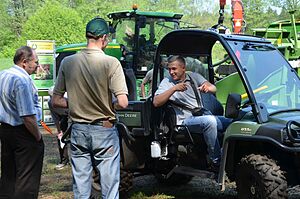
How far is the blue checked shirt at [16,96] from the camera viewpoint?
491cm

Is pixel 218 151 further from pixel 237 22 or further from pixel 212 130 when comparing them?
pixel 237 22

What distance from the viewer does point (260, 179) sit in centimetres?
462

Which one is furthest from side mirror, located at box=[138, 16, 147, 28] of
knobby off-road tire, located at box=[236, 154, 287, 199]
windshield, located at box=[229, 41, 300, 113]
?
knobby off-road tire, located at box=[236, 154, 287, 199]

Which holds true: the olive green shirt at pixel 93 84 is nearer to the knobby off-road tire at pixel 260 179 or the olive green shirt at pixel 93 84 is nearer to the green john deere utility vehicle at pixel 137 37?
the knobby off-road tire at pixel 260 179

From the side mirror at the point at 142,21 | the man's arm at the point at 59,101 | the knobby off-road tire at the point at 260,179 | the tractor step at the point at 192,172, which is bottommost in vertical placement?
the tractor step at the point at 192,172

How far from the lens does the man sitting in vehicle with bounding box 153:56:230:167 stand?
17.5 feet

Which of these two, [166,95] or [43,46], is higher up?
[166,95]

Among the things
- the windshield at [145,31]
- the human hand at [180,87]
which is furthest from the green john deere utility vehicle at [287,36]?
the human hand at [180,87]

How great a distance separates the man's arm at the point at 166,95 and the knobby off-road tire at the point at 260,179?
3.22 feet

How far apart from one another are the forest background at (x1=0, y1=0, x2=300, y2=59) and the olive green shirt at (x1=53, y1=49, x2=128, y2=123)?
90.0 feet

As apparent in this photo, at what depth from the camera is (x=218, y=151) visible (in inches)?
210

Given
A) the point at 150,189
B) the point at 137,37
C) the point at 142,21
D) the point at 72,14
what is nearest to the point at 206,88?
the point at 150,189

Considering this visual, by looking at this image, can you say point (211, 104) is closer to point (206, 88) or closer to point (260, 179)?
point (206, 88)

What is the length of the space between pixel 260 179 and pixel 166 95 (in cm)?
140
